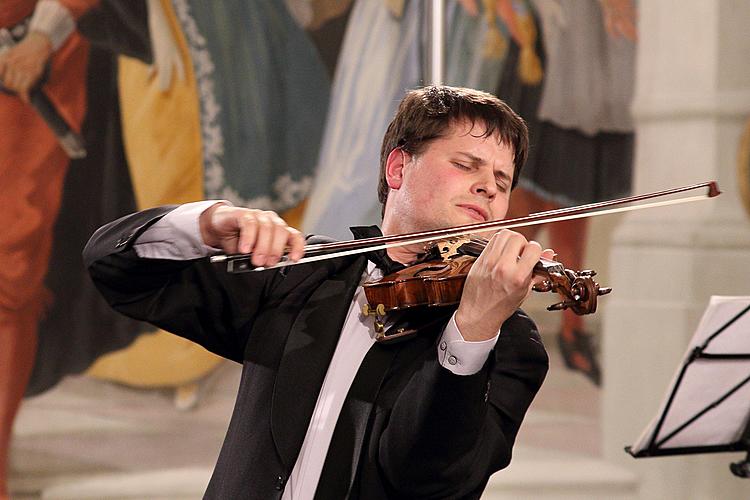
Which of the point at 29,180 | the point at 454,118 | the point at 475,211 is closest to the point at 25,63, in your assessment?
the point at 29,180

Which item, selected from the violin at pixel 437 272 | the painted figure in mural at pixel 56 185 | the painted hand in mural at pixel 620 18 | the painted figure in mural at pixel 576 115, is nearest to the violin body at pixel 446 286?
the violin at pixel 437 272

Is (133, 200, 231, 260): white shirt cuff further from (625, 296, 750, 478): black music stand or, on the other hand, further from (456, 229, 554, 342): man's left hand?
(625, 296, 750, 478): black music stand

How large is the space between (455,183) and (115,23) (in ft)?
9.06

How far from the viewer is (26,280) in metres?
4.14

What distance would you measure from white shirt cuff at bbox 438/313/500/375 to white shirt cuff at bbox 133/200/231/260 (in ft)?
1.43

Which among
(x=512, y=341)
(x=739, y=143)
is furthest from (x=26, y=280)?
(x=739, y=143)

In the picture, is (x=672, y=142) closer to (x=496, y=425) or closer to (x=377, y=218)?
(x=377, y=218)

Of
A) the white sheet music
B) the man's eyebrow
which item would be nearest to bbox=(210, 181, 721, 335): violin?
the man's eyebrow

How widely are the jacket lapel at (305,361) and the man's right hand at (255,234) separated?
0.23m

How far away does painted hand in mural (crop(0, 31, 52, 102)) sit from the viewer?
162 inches

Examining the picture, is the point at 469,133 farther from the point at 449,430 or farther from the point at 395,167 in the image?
the point at 449,430

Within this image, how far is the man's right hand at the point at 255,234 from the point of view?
1.60 meters

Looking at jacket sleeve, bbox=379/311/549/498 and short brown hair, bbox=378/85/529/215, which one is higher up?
short brown hair, bbox=378/85/529/215

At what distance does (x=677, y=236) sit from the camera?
4812 millimetres
